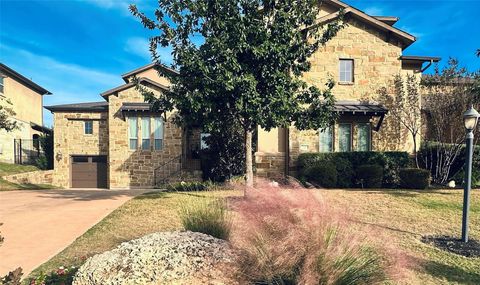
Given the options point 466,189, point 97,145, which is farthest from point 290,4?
point 97,145

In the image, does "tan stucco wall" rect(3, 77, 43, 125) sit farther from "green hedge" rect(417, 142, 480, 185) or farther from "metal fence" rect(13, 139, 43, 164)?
"green hedge" rect(417, 142, 480, 185)

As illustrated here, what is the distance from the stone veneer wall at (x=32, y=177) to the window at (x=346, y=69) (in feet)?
63.8

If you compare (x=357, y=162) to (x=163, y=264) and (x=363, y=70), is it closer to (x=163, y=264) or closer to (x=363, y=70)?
(x=363, y=70)

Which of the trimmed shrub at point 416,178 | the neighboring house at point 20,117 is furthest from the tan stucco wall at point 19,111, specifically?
the trimmed shrub at point 416,178

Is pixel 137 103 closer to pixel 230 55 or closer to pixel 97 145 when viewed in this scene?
pixel 97 145

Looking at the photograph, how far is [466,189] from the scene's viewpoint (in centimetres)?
672

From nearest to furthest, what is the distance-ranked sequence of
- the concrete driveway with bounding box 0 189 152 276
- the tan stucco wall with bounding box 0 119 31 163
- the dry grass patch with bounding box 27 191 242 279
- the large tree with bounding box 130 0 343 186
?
the dry grass patch with bounding box 27 191 242 279 < the concrete driveway with bounding box 0 189 152 276 < the large tree with bounding box 130 0 343 186 < the tan stucco wall with bounding box 0 119 31 163

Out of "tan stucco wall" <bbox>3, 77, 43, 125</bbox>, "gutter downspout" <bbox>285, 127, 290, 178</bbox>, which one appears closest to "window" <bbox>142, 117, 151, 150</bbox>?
"gutter downspout" <bbox>285, 127, 290, 178</bbox>

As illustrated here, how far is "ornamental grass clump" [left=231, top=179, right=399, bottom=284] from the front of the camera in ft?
10.0

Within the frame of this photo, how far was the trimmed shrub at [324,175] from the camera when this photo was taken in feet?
44.4

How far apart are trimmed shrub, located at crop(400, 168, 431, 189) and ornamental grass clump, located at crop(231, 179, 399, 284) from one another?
11184 mm

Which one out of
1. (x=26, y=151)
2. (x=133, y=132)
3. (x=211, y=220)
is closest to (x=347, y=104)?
(x=211, y=220)

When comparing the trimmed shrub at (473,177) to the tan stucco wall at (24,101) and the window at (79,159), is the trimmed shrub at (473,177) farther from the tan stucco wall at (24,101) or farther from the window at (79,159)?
the tan stucco wall at (24,101)

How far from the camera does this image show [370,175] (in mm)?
13797
